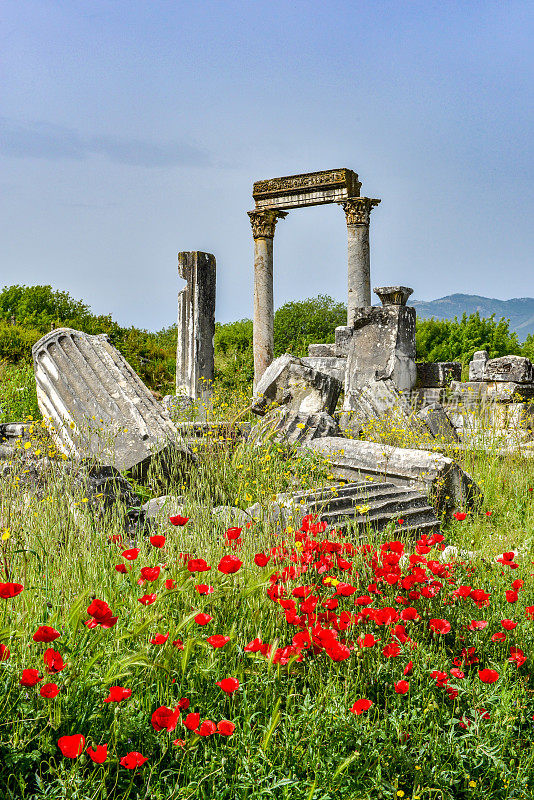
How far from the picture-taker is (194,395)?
12203 millimetres

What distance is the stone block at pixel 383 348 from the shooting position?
10039mm

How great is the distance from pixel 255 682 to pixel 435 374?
8.85 m

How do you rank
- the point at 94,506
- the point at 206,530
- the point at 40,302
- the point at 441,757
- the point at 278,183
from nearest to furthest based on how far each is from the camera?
the point at 441,757 < the point at 206,530 < the point at 94,506 < the point at 278,183 < the point at 40,302

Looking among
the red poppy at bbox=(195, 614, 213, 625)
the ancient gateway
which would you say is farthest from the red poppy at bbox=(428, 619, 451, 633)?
the ancient gateway

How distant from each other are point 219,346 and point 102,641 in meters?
22.2

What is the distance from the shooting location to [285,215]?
60.1 ft

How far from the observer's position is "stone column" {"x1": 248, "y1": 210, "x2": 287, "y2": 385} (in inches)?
715

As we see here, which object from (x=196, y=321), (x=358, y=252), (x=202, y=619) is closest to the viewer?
(x=202, y=619)

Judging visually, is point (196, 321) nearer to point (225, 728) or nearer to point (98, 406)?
point (98, 406)

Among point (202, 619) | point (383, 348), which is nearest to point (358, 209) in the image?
point (383, 348)

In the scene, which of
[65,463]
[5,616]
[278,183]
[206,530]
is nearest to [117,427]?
[65,463]

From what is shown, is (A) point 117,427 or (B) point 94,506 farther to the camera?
(A) point 117,427

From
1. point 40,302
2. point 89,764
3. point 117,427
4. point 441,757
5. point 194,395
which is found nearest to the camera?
point 89,764

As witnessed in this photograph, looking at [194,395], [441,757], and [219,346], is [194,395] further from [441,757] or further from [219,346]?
[219,346]
